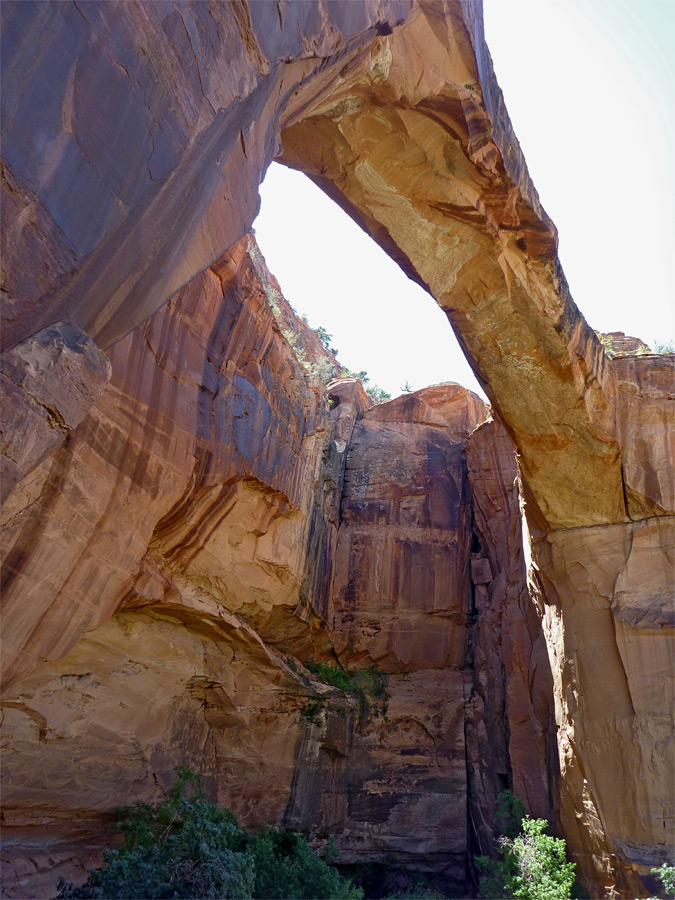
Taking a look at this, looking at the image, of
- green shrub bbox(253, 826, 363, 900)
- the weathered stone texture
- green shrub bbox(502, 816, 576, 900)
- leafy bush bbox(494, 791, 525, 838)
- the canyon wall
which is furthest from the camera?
leafy bush bbox(494, 791, 525, 838)

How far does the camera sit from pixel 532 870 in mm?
10898

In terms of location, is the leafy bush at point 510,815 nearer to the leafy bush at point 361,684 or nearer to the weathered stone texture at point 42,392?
the leafy bush at point 361,684

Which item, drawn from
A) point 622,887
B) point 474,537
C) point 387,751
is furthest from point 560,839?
point 474,537

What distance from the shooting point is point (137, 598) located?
11.2 metres

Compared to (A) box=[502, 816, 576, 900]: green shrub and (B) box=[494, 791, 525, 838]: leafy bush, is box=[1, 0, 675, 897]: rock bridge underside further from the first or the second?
(B) box=[494, 791, 525, 838]: leafy bush

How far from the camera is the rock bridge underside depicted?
13.1ft

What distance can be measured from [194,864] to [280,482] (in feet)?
23.6

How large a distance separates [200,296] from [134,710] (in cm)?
732

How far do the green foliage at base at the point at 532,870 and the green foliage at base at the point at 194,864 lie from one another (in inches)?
98.9


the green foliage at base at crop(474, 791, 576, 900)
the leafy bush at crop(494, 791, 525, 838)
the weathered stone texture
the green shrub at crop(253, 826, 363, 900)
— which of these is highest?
the weathered stone texture

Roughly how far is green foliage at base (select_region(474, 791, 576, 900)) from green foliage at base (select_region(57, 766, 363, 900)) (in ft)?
8.25

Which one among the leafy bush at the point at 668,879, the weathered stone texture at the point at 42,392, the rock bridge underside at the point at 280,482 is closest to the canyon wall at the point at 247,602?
the rock bridge underside at the point at 280,482

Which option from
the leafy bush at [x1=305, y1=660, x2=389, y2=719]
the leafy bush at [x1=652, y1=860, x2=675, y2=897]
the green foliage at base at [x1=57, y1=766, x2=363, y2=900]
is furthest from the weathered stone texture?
the leafy bush at [x1=305, y1=660, x2=389, y2=719]

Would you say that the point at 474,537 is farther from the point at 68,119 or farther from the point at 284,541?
the point at 68,119
